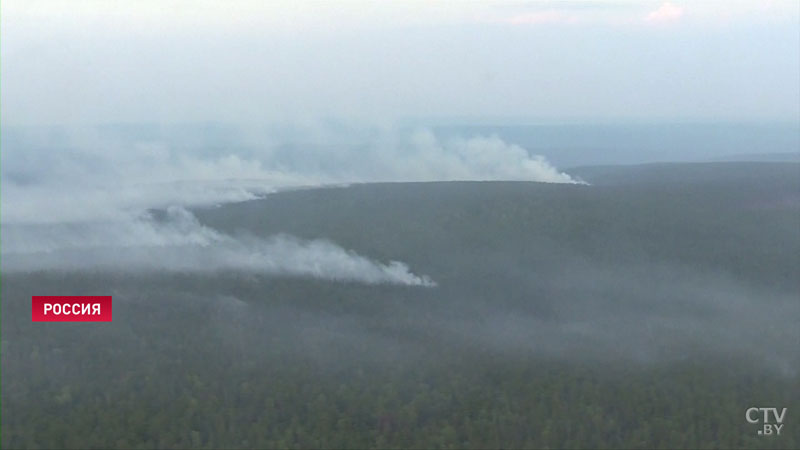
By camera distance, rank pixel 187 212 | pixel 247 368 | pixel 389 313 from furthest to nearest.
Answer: pixel 187 212
pixel 389 313
pixel 247 368

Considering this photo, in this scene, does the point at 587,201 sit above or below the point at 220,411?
above

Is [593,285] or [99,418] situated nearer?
[99,418]

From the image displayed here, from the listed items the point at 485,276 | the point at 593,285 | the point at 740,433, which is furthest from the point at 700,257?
the point at 740,433

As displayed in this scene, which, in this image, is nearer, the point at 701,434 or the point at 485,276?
the point at 701,434

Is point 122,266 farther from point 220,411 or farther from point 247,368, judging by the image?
point 220,411

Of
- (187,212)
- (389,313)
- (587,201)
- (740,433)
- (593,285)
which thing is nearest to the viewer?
(740,433)

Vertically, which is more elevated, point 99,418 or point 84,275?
point 84,275

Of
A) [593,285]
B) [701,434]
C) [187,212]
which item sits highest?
[187,212]

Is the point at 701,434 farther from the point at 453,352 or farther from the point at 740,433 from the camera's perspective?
the point at 453,352

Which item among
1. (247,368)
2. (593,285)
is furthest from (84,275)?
(593,285)
